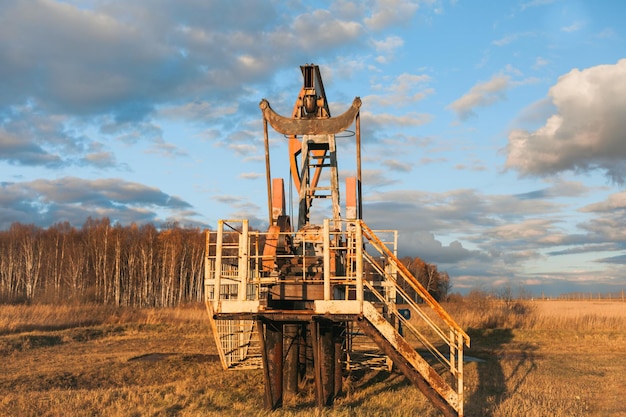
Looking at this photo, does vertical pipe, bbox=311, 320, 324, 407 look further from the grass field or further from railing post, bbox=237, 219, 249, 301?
railing post, bbox=237, 219, 249, 301

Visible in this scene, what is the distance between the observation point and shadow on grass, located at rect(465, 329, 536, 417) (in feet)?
41.4

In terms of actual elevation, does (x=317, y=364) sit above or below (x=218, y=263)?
below

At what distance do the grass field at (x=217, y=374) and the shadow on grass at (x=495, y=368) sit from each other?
0.13ft

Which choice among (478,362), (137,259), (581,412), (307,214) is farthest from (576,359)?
(137,259)

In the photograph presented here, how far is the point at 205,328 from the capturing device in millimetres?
32000

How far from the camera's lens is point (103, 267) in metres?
63.1

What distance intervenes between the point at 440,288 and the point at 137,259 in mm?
43765

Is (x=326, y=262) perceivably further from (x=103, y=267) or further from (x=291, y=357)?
(x=103, y=267)

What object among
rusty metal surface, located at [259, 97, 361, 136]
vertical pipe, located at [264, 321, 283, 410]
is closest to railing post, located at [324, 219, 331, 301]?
vertical pipe, located at [264, 321, 283, 410]

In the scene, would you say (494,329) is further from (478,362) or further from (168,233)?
(168,233)

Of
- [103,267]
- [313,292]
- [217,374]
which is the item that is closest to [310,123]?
[313,292]

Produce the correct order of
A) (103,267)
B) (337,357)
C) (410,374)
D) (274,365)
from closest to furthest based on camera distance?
1. (410,374)
2. (274,365)
3. (337,357)
4. (103,267)

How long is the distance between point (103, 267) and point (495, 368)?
174 ft

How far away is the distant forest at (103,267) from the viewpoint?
59.0 meters
